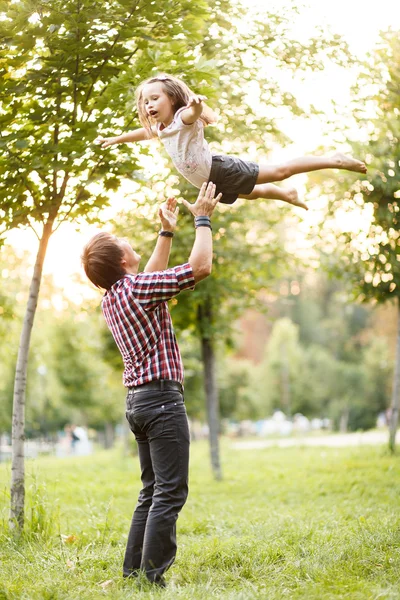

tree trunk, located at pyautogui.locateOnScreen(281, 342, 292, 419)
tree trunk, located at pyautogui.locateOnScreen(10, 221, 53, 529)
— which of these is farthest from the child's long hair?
tree trunk, located at pyautogui.locateOnScreen(281, 342, 292, 419)

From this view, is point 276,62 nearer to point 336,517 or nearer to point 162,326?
point 162,326

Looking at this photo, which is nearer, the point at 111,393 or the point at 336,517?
the point at 336,517

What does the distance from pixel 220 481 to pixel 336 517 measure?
5215mm

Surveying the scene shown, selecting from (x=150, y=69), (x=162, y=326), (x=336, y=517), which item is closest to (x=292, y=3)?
(x=150, y=69)

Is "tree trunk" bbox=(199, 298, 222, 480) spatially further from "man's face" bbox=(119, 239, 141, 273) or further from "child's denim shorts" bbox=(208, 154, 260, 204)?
"man's face" bbox=(119, 239, 141, 273)

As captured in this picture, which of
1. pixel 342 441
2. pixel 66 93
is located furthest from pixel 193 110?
pixel 342 441

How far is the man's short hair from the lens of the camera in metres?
4.22

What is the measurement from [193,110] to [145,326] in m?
1.28

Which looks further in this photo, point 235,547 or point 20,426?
point 20,426

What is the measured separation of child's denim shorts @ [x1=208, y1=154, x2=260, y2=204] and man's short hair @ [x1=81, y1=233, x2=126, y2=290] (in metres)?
0.83

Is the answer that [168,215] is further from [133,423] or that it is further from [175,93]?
[133,423]

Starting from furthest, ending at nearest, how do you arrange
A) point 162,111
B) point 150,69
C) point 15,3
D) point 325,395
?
point 325,395
point 150,69
point 15,3
point 162,111

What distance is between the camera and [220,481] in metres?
11.6

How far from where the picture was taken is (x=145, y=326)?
4.09 meters
